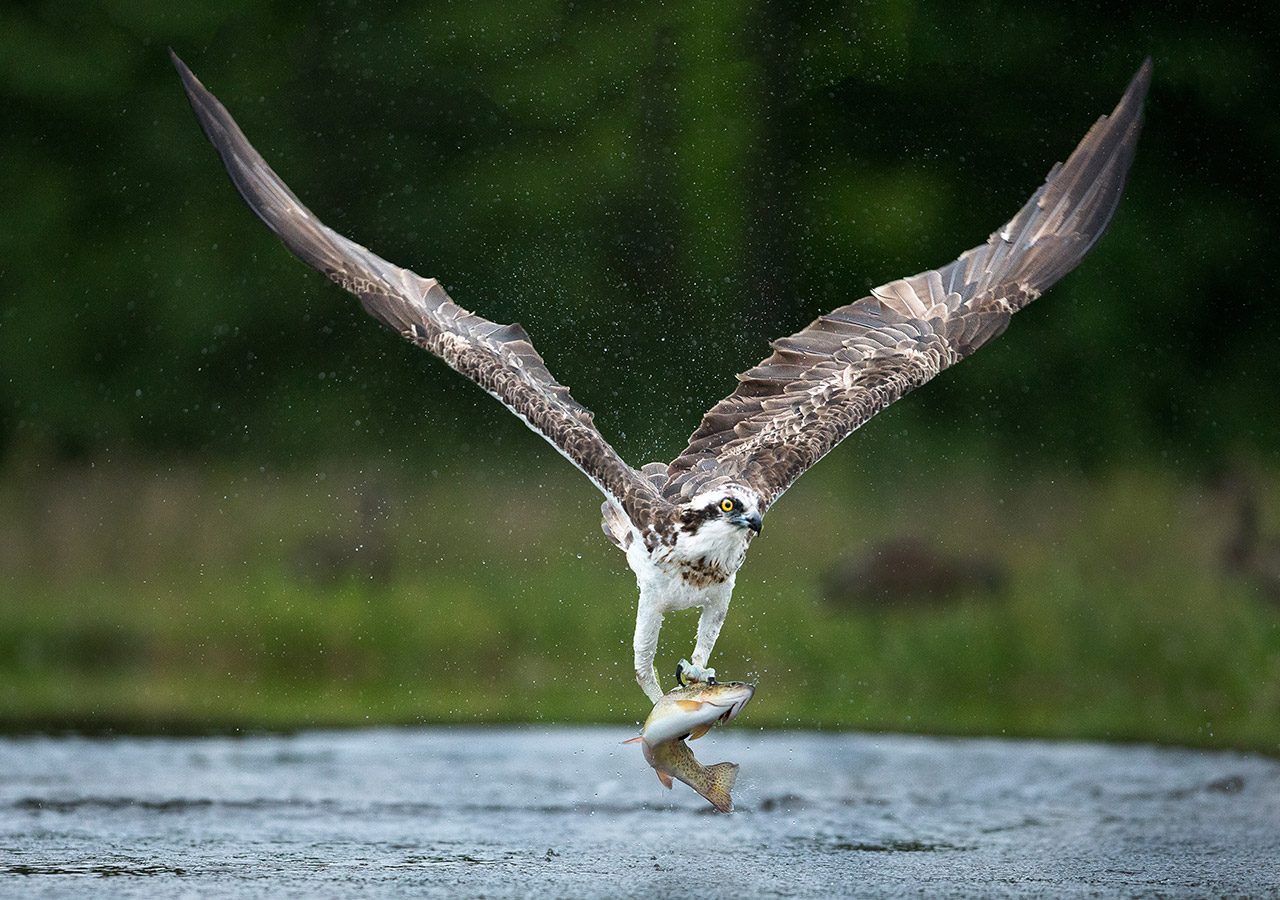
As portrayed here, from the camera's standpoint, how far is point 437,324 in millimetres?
8922

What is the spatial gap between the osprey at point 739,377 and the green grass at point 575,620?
2.97 metres

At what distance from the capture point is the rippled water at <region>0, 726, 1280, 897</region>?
7.78 meters

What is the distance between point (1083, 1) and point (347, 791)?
37.1ft

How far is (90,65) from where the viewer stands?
2006 cm

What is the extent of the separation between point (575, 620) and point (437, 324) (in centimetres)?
489

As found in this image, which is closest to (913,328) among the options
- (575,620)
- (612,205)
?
(575,620)

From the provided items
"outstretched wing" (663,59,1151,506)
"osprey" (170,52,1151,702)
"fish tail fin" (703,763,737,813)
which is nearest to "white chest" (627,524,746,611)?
"osprey" (170,52,1151,702)

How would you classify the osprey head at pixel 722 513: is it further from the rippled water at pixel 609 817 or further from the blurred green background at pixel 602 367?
the blurred green background at pixel 602 367

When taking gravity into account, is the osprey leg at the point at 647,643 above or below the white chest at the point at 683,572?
below

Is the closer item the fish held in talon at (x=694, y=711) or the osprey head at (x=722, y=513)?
the fish held in talon at (x=694, y=711)

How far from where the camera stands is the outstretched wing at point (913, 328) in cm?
895

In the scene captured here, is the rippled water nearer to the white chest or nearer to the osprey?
the osprey

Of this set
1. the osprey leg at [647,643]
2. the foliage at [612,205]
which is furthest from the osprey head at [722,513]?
the foliage at [612,205]

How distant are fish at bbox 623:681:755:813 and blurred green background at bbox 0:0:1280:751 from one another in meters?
4.63
